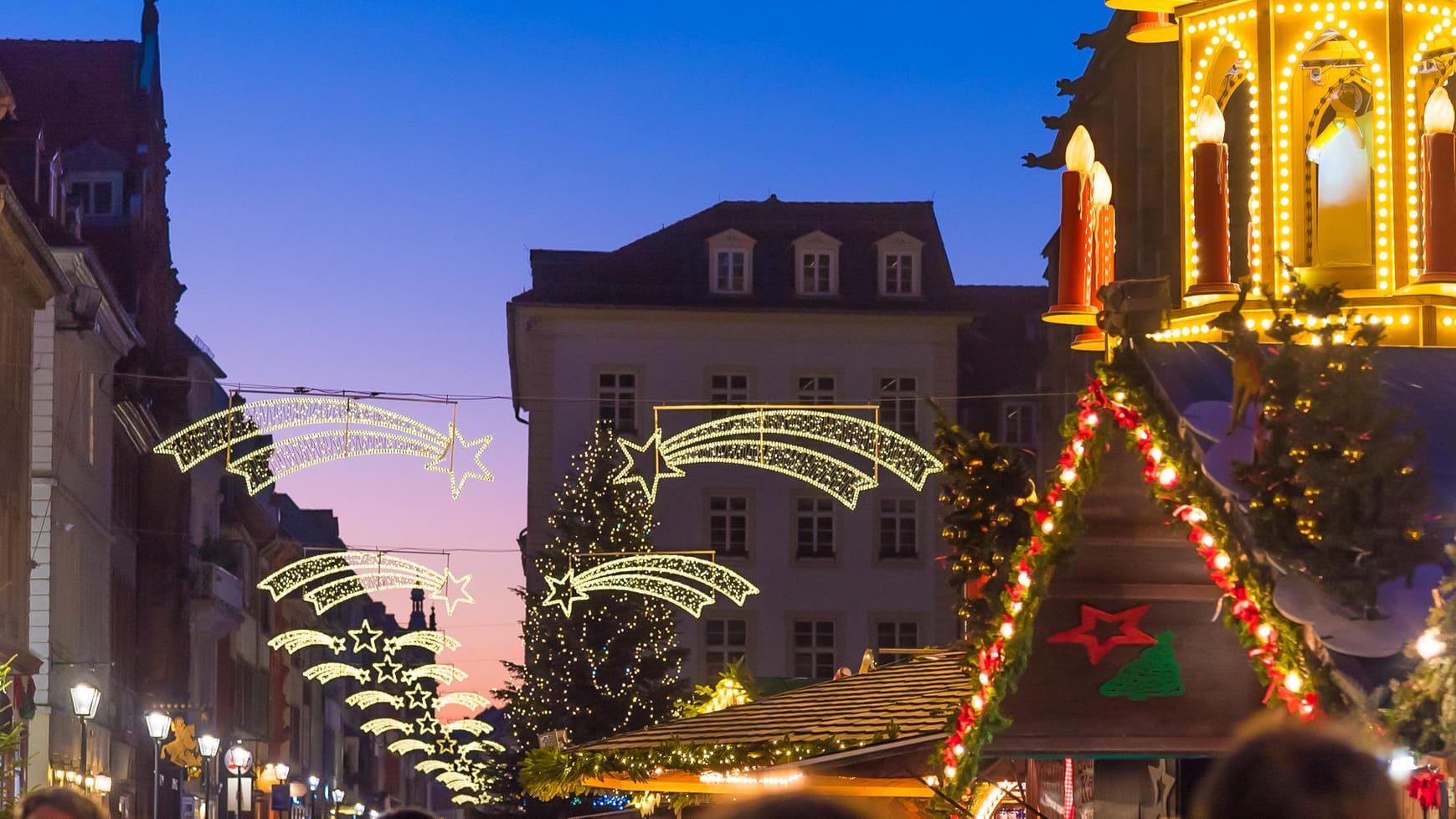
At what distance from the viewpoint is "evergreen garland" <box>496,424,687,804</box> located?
52.3 meters

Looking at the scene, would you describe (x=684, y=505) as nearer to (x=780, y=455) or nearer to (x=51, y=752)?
(x=780, y=455)

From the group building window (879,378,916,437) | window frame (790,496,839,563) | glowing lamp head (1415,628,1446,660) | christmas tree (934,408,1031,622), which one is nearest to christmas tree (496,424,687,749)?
window frame (790,496,839,563)

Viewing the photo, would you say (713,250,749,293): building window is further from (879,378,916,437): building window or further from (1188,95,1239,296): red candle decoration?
(1188,95,1239,296): red candle decoration

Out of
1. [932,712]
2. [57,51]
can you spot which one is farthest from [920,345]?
[932,712]

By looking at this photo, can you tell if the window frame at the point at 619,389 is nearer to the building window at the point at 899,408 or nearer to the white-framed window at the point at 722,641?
the white-framed window at the point at 722,641

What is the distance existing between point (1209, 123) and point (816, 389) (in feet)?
183

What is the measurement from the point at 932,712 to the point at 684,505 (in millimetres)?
52208

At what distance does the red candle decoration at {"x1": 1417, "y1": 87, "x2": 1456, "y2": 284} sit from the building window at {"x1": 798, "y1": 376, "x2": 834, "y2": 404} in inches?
2174

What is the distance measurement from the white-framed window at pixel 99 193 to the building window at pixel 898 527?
2082cm

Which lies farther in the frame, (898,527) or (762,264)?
(762,264)

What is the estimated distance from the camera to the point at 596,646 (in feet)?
173

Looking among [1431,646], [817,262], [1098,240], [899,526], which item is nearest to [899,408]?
[899,526]

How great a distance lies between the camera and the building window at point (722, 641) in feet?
200

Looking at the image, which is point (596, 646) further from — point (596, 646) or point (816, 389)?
point (816, 389)
